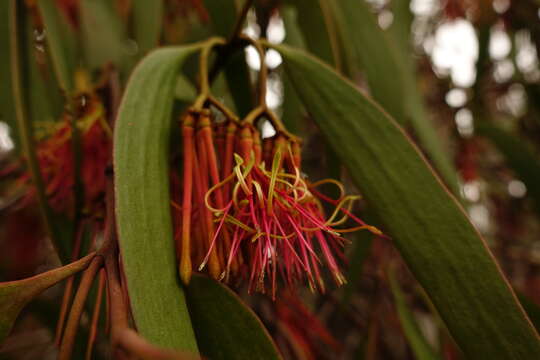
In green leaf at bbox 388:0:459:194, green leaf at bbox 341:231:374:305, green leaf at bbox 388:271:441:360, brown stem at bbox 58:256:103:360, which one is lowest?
green leaf at bbox 388:271:441:360

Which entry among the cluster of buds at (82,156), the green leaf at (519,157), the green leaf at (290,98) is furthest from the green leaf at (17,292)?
the green leaf at (519,157)

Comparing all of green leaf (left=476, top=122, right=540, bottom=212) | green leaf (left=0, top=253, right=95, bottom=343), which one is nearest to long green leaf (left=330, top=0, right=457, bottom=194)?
green leaf (left=476, top=122, right=540, bottom=212)

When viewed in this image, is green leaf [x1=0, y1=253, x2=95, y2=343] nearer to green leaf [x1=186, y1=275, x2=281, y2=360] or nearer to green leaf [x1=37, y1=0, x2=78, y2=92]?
green leaf [x1=186, y1=275, x2=281, y2=360]

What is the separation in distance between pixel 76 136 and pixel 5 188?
78cm

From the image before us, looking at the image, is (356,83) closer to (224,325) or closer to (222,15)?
(222,15)

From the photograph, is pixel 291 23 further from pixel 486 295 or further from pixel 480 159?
pixel 480 159

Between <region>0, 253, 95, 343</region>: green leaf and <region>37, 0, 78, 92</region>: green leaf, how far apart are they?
27 centimetres

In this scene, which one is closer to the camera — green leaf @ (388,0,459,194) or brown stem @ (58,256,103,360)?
brown stem @ (58,256,103,360)

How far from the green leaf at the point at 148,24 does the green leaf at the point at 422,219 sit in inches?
10.8

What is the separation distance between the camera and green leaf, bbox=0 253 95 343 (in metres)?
0.27

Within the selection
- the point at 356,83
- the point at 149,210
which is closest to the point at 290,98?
the point at 356,83

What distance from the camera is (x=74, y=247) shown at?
483mm

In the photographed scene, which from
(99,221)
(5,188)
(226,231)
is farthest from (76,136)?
(5,188)

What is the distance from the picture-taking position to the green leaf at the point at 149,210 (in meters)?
0.28
